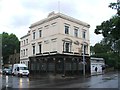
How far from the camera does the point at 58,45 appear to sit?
55188 millimetres

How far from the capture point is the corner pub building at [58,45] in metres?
55.4

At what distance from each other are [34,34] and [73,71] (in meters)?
13.5

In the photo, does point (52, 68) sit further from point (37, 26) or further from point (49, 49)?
point (37, 26)

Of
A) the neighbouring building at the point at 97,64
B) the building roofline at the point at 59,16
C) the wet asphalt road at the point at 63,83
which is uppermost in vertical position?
the building roofline at the point at 59,16

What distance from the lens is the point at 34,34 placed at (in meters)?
65.0

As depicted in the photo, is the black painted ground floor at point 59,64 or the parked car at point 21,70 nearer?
the black painted ground floor at point 59,64

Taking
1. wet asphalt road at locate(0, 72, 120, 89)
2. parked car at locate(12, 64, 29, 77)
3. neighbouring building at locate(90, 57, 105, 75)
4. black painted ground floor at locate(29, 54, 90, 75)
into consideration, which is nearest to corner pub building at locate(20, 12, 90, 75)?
black painted ground floor at locate(29, 54, 90, 75)

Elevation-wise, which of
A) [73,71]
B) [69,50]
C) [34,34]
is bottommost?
[73,71]

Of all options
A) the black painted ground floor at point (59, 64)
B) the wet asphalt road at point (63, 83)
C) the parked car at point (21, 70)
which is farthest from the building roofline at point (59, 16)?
the wet asphalt road at point (63, 83)

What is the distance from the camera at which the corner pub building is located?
182 ft

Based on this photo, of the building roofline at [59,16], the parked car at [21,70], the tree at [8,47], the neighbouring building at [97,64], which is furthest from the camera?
the tree at [8,47]

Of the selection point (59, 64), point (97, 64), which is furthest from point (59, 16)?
point (97, 64)

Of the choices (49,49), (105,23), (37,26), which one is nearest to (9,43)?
(37,26)

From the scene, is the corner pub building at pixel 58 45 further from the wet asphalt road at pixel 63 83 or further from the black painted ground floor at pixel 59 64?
the wet asphalt road at pixel 63 83
